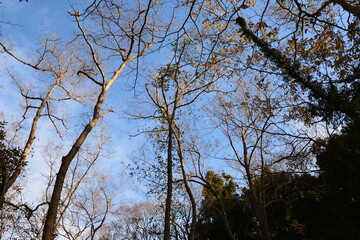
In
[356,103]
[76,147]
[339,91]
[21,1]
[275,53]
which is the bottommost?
[76,147]

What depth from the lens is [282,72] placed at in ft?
22.1

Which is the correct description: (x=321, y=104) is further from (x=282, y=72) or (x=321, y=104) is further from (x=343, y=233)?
(x=343, y=233)

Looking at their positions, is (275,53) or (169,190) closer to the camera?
(275,53)

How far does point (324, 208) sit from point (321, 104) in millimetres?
5205

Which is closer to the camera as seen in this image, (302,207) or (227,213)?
(302,207)

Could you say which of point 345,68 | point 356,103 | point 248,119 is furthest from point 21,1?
point 248,119

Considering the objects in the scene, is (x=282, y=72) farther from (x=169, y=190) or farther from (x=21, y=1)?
(x=21, y=1)

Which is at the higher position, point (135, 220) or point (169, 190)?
point (135, 220)

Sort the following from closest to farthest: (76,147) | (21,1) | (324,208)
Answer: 1. (21,1)
2. (76,147)
3. (324,208)

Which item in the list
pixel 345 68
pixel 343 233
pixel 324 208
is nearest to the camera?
pixel 345 68

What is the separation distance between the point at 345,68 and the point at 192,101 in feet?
14.9

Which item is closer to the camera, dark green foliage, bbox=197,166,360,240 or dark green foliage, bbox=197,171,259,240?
dark green foliage, bbox=197,166,360,240

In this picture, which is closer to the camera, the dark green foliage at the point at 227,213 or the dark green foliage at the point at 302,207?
the dark green foliage at the point at 302,207

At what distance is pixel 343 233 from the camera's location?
30.5 feet
